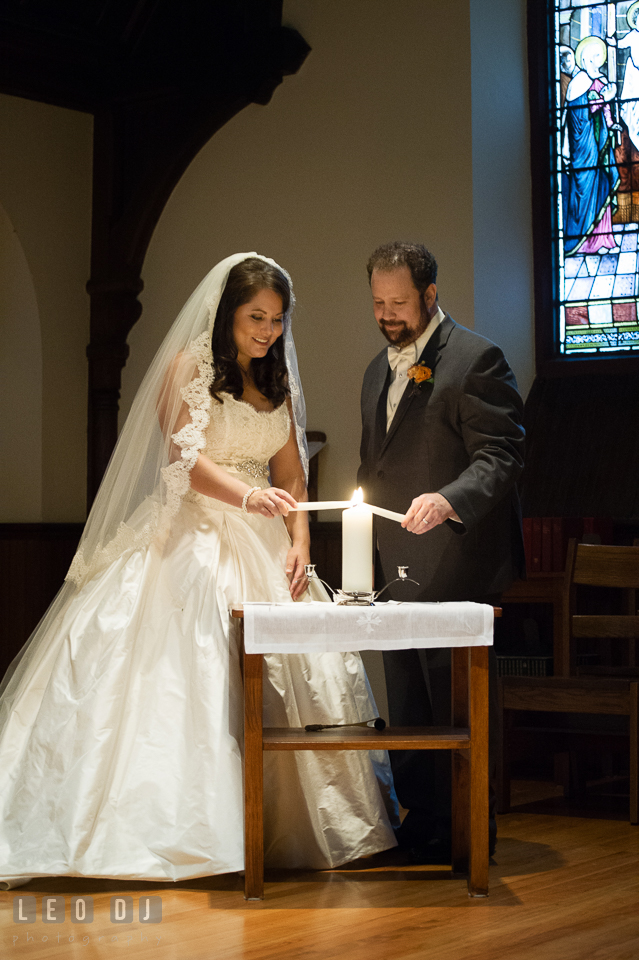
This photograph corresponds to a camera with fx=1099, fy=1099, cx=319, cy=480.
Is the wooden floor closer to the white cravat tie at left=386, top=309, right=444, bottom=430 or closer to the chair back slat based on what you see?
the chair back slat

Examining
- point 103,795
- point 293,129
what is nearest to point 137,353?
point 293,129

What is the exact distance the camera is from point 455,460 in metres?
3.32

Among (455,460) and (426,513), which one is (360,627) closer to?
(426,513)

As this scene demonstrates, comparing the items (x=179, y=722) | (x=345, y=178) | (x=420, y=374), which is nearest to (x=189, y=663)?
(x=179, y=722)

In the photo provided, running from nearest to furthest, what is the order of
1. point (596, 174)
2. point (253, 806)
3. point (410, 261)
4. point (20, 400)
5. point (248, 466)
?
point (253, 806)
point (410, 261)
point (248, 466)
point (596, 174)
point (20, 400)

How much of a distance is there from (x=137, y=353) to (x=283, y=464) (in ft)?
8.36

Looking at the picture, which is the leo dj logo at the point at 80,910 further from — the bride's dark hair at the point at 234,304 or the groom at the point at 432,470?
the bride's dark hair at the point at 234,304

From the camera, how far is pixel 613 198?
517cm

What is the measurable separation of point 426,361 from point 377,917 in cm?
158

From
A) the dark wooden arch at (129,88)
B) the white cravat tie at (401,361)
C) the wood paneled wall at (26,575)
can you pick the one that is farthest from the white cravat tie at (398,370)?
the wood paneled wall at (26,575)

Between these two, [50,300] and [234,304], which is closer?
[234,304]

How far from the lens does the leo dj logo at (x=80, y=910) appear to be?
2.67 m

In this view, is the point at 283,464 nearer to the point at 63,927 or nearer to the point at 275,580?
the point at 275,580

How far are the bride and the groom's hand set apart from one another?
1.16 ft
